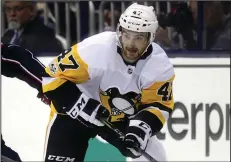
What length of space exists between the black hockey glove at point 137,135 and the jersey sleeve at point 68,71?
12.8 inches

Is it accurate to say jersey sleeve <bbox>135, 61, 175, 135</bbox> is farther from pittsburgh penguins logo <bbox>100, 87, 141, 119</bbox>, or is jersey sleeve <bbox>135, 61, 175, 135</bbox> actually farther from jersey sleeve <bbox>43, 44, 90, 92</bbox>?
jersey sleeve <bbox>43, 44, 90, 92</bbox>

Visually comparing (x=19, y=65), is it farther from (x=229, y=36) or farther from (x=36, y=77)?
(x=229, y=36)

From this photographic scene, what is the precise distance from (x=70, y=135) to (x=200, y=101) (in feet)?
4.73

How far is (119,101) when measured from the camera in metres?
4.50

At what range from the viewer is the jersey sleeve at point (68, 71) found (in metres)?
4.30

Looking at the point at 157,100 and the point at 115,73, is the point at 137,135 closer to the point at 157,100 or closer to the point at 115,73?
the point at 157,100

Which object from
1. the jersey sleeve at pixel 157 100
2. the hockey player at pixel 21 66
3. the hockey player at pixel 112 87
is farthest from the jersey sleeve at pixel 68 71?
the hockey player at pixel 21 66

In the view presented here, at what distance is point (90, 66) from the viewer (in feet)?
14.2

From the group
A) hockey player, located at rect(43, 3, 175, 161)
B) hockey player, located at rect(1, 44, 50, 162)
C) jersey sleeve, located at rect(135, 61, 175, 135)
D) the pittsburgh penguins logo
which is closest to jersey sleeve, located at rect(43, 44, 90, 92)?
hockey player, located at rect(43, 3, 175, 161)

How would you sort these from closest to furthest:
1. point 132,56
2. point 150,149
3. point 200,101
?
1. point 132,56
2. point 150,149
3. point 200,101

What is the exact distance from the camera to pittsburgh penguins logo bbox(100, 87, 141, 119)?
4480 mm

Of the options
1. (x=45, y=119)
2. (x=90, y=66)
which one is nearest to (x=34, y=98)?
(x=45, y=119)

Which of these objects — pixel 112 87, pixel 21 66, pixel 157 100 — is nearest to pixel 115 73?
pixel 112 87

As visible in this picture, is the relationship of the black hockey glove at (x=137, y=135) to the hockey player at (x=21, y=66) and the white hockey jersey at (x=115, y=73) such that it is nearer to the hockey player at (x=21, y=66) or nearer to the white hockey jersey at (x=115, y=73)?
the white hockey jersey at (x=115, y=73)
